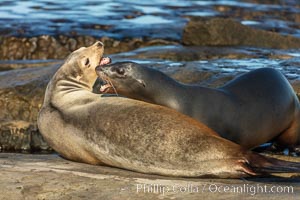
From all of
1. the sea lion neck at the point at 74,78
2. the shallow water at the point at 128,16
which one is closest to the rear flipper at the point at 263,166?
the sea lion neck at the point at 74,78

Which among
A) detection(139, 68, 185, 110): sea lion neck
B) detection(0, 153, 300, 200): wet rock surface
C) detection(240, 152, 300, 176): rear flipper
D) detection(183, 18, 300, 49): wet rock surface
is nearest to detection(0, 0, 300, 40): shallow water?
detection(183, 18, 300, 49): wet rock surface

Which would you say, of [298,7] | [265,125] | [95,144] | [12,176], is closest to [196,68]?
[265,125]

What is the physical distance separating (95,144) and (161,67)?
4049 mm

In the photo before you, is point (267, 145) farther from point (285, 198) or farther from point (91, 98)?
point (285, 198)

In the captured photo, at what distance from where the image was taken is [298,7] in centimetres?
2323

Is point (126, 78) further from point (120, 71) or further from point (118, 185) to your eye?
point (118, 185)

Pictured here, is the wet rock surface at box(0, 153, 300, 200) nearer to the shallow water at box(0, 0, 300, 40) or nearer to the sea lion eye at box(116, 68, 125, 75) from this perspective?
the sea lion eye at box(116, 68, 125, 75)

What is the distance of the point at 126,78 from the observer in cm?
650

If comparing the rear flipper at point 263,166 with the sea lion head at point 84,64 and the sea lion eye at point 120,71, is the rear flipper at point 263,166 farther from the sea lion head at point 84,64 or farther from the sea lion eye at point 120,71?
the sea lion head at point 84,64

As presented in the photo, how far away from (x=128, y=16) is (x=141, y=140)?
13825mm

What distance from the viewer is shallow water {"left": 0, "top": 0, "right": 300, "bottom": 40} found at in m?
17.2

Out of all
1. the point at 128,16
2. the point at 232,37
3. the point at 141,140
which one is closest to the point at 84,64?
the point at 141,140

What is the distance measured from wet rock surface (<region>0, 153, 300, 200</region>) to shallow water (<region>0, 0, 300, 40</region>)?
36.7 feet

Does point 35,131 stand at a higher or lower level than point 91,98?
lower
